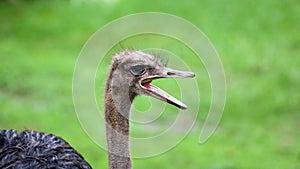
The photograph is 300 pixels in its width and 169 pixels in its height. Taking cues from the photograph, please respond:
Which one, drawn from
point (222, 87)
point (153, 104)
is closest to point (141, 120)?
point (153, 104)

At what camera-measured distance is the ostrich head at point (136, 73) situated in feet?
14.3

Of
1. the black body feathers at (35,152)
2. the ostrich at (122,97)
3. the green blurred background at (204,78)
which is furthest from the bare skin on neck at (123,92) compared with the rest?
the green blurred background at (204,78)

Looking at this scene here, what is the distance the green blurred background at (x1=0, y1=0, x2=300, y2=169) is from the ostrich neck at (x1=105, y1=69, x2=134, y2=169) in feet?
9.91

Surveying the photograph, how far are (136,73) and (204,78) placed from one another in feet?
17.3

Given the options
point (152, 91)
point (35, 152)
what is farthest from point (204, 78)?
point (152, 91)

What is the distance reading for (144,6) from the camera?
11805 millimetres

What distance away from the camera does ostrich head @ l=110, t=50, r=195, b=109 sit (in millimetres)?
4355

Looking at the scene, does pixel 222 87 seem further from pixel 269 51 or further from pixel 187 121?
pixel 269 51

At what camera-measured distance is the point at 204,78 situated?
962 centimetres

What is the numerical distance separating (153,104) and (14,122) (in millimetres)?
1646

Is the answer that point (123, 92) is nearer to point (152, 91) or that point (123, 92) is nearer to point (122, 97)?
point (122, 97)

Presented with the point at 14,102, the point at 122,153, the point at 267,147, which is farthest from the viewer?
the point at 14,102

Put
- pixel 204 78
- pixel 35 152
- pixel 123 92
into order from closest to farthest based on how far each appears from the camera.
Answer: pixel 123 92 → pixel 35 152 → pixel 204 78

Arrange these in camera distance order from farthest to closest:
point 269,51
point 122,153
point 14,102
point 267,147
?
1. point 269,51
2. point 14,102
3. point 267,147
4. point 122,153
